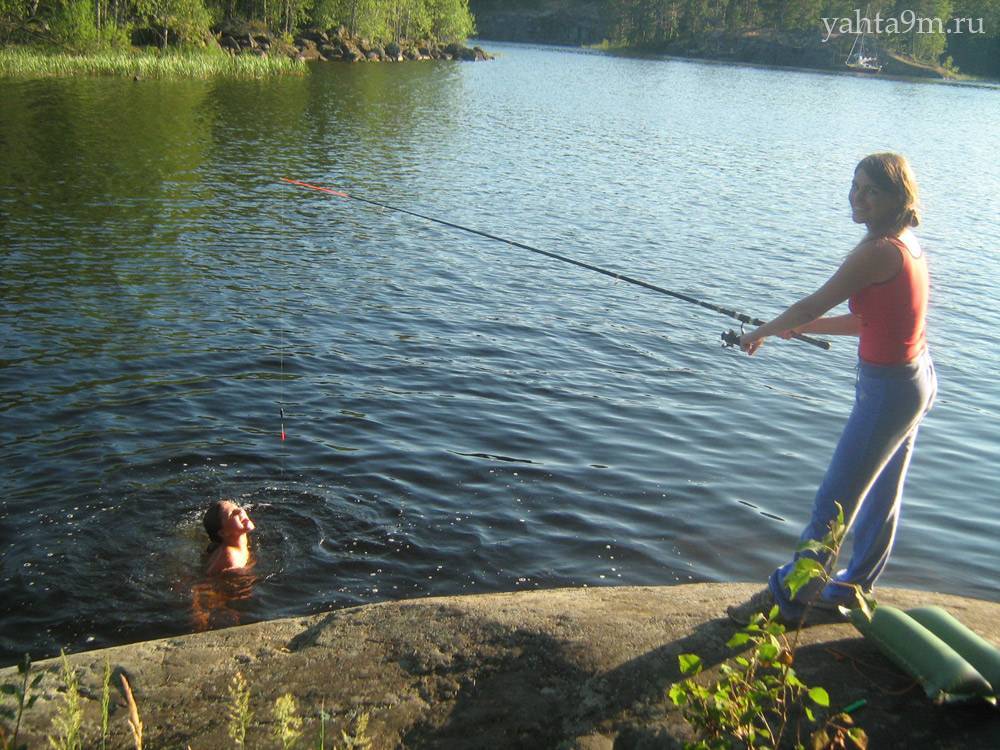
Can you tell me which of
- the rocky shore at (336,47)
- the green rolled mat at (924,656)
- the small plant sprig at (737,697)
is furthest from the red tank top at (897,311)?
the rocky shore at (336,47)

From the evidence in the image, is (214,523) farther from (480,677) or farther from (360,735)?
(360,735)

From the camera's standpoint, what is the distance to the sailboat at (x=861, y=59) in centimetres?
10575

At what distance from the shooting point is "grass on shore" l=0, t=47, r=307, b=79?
3659 centimetres

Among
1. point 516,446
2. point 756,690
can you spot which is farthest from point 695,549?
point 756,690

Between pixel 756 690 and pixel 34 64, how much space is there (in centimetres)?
4083

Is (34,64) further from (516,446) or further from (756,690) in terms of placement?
(756,690)

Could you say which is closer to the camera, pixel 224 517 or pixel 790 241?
pixel 224 517

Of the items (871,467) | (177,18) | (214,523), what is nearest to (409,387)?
(214,523)

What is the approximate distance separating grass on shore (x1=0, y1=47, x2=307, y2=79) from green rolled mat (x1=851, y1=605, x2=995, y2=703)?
38.0 metres

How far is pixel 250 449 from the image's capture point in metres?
8.63

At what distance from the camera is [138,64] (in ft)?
133

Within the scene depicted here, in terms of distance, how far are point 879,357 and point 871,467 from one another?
1.73 feet

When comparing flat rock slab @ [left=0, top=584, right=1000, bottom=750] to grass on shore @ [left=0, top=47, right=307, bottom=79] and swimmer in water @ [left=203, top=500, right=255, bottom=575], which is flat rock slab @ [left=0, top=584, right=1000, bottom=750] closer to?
swimmer in water @ [left=203, top=500, right=255, bottom=575]

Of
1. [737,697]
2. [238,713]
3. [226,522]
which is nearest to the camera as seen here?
[737,697]
